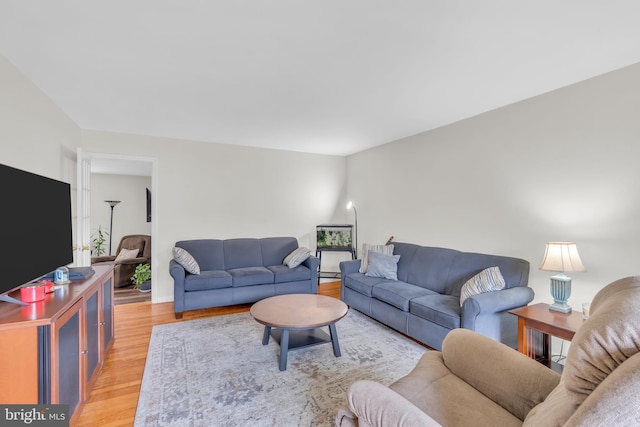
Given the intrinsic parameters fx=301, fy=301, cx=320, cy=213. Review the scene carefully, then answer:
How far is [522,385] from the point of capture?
4.35 feet

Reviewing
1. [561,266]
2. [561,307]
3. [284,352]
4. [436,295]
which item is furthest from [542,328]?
[284,352]

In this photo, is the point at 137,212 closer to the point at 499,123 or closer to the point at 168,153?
the point at 168,153

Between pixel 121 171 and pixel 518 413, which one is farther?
pixel 121 171

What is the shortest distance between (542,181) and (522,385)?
84.8 inches

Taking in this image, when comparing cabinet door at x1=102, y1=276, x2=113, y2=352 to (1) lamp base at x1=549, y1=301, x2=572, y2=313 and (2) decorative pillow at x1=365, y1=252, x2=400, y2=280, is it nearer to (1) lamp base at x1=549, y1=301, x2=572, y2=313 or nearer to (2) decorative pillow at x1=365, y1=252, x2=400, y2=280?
(2) decorative pillow at x1=365, y1=252, x2=400, y2=280

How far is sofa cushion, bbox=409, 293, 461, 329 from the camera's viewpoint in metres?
2.59

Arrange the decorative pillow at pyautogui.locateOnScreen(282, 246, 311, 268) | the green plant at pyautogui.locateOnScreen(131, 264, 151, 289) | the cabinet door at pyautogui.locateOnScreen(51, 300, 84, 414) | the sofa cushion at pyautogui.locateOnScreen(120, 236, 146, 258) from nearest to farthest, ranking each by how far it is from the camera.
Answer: the cabinet door at pyautogui.locateOnScreen(51, 300, 84, 414) → the decorative pillow at pyautogui.locateOnScreen(282, 246, 311, 268) → the green plant at pyautogui.locateOnScreen(131, 264, 151, 289) → the sofa cushion at pyautogui.locateOnScreen(120, 236, 146, 258)

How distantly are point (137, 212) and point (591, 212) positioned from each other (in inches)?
310

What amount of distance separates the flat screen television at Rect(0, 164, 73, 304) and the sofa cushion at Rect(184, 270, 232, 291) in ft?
4.93

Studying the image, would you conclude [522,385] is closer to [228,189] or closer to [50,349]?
[50,349]

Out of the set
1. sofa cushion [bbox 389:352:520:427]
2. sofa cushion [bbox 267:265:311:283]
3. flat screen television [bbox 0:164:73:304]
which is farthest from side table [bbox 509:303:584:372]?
flat screen television [bbox 0:164:73:304]

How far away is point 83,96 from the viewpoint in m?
2.85

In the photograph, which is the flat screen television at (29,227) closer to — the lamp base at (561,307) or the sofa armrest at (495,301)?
the sofa armrest at (495,301)

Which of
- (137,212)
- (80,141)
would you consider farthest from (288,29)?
(137,212)
